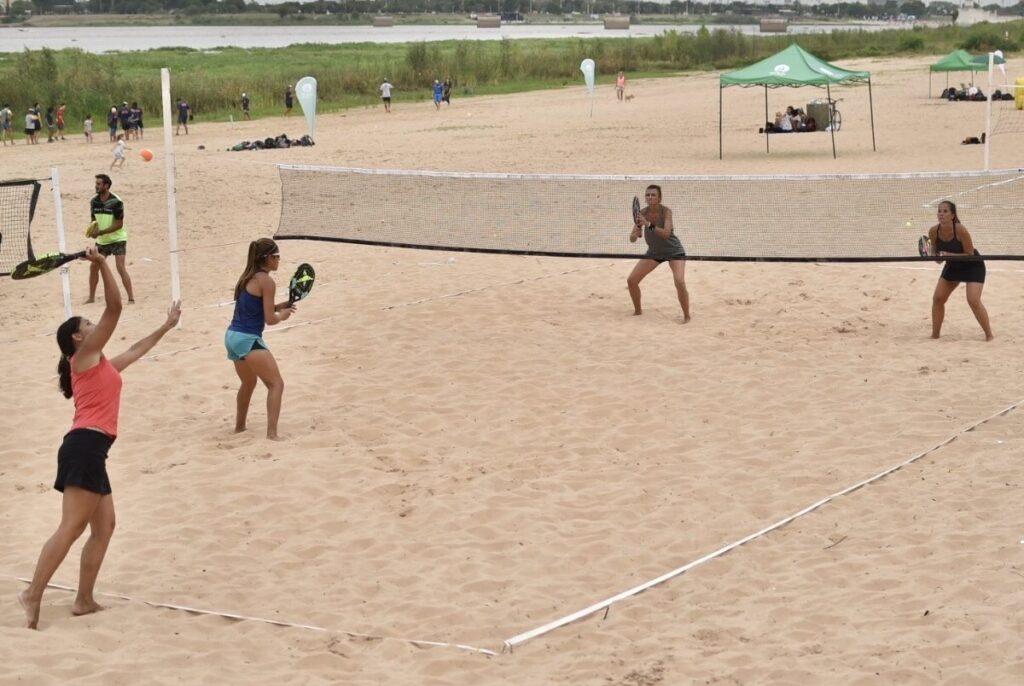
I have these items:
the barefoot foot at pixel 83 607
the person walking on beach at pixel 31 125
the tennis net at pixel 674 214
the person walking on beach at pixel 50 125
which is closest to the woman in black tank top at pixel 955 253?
the tennis net at pixel 674 214

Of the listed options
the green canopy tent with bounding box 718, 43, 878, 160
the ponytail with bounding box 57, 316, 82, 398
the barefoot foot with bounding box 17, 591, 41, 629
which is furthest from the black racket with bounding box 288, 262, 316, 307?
the green canopy tent with bounding box 718, 43, 878, 160

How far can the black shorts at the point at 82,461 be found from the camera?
6.59m

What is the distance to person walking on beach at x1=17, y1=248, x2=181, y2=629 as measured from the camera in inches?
260

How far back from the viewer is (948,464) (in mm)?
9047

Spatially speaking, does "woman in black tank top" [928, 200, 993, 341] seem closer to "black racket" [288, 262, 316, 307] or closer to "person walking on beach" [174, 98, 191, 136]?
"black racket" [288, 262, 316, 307]

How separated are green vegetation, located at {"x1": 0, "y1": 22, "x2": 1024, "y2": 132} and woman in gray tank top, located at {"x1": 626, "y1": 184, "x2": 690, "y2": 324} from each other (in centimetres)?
3212

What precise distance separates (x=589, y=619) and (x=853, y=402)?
15.2 feet

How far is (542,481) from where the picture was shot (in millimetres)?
9109

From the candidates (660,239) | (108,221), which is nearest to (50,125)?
(108,221)

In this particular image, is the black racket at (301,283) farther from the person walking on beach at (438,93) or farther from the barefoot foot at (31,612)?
the person walking on beach at (438,93)

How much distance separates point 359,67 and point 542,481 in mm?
51132

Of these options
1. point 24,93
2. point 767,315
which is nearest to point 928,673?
point 767,315

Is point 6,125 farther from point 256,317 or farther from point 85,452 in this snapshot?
point 85,452

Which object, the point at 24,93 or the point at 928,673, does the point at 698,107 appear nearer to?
the point at 24,93
